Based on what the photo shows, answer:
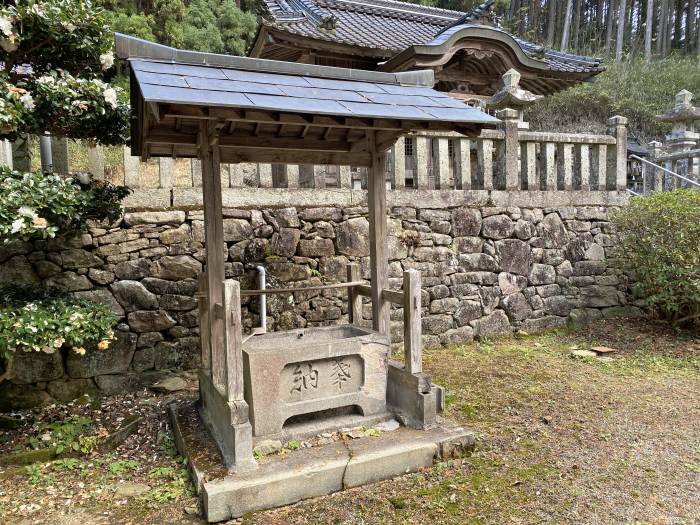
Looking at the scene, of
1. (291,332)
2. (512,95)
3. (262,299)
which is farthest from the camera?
(512,95)

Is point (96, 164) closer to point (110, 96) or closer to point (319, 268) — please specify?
point (110, 96)

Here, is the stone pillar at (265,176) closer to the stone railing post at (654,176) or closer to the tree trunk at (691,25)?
the stone railing post at (654,176)

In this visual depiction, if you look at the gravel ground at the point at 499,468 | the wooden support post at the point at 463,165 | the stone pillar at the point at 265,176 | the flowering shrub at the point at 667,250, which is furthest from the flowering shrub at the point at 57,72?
the flowering shrub at the point at 667,250

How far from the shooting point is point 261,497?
2807mm

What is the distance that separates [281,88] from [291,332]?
6.54 ft

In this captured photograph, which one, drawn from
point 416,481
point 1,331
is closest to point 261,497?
point 416,481

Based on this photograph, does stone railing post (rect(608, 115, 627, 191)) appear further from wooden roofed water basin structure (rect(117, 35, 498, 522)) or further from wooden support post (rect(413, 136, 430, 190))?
wooden roofed water basin structure (rect(117, 35, 498, 522))

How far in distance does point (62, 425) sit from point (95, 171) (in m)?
2.28

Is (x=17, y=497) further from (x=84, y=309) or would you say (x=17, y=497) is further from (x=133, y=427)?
(x=84, y=309)

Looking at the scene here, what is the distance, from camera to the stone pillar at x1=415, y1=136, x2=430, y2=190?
574 centimetres

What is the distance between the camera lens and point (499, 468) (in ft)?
10.5

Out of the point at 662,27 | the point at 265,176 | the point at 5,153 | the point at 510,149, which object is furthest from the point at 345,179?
the point at 662,27

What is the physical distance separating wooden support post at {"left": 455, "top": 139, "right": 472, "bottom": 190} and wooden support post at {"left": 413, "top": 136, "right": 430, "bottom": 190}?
0.48 metres

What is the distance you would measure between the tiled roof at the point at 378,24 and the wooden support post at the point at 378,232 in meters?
5.05
